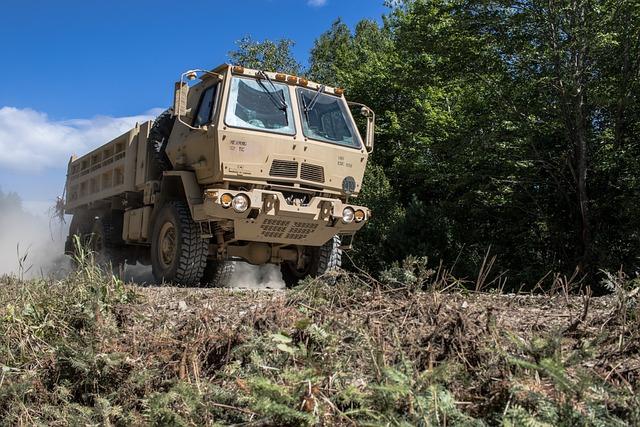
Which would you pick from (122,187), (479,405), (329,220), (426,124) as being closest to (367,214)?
(329,220)

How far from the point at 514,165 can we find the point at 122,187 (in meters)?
6.98

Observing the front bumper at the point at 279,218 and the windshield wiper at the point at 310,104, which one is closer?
the front bumper at the point at 279,218

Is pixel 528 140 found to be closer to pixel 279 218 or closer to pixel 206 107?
pixel 279 218

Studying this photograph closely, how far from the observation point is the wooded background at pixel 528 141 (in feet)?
38.8

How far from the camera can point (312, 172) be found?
8.34 metres

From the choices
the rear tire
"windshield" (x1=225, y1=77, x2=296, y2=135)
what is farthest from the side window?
the rear tire

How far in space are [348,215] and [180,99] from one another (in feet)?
8.21

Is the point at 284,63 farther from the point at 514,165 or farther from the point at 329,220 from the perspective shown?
the point at 329,220

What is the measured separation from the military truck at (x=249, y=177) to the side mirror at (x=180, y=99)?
0.04 feet

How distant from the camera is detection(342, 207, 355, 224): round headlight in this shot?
8.48 metres

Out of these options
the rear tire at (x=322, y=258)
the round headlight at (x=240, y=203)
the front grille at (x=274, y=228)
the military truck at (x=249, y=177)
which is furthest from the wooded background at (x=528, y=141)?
the round headlight at (x=240, y=203)

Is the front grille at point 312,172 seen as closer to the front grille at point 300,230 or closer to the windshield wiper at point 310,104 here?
the front grille at point 300,230

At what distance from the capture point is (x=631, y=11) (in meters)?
11.6

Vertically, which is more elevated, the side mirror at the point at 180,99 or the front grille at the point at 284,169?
the side mirror at the point at 180,99
